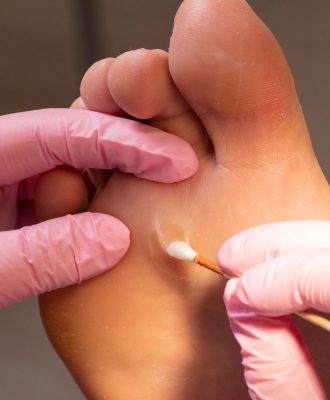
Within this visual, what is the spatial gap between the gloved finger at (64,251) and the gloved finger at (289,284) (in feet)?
0.75

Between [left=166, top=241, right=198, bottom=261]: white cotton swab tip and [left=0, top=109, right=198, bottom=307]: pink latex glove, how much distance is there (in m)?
0.08

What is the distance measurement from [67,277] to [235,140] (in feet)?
0.99

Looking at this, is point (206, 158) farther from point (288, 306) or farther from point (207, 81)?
point (288, 306)

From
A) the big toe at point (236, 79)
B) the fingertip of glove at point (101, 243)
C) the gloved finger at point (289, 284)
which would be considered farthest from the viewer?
the fingertip of glove at point (101, 243)

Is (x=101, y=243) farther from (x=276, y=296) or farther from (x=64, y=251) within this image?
(x=276, y=296)

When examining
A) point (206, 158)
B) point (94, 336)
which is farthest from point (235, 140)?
point (94, 336)

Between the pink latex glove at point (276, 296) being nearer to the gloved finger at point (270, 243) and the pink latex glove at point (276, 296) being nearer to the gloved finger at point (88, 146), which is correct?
the gloved finger at point (270, 243)

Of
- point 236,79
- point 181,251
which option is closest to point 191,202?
point 181,251

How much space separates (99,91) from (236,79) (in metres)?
0.20

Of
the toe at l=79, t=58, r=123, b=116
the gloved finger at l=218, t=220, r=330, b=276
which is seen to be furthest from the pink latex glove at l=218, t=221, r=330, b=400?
the toe at l=79, t=58, r=123, b=116

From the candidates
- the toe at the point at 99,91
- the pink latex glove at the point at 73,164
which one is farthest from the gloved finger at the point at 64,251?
the toe at the point at 99,91

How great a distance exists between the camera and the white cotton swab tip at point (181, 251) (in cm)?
84

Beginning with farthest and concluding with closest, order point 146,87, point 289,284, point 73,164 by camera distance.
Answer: point 73,164 < point 146,87 < point 289,284

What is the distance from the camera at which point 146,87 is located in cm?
82
